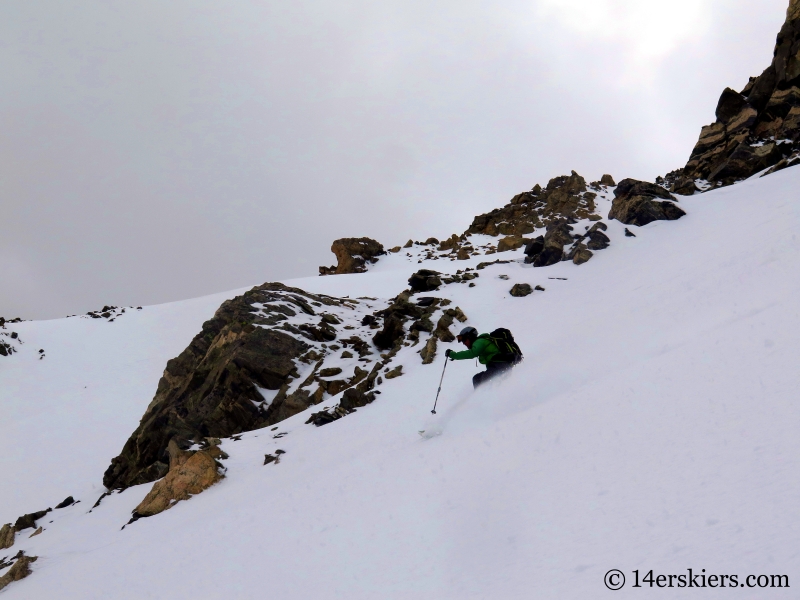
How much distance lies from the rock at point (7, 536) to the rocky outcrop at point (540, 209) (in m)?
40.1

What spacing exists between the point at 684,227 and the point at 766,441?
23.5 metres

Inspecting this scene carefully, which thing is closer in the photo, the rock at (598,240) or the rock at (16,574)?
the rock at (16,574)

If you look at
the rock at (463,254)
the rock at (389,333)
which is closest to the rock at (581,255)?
the rock at (389,333)

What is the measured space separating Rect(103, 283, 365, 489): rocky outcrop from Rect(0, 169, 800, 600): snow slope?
335cm

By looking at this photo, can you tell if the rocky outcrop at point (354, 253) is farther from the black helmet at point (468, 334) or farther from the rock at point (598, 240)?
the black helmet at point (468, 334)

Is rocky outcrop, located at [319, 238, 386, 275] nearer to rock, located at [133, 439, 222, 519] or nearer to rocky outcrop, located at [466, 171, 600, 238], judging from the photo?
rocky outcrop, located at [466, 171, 600, 238]

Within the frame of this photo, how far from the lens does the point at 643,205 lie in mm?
28250

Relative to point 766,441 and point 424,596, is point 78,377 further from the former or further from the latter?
point 766,441

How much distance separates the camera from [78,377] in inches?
1603

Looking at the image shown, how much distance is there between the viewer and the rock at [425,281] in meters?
28.9

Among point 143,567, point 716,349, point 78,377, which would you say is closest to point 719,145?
point 716,349

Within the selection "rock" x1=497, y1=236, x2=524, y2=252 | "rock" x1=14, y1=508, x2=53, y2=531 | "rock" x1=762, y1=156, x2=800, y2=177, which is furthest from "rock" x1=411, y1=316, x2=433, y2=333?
"rock" x1=762, y1=156, x2=800, y2=177

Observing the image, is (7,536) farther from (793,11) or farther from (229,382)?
(793,11)

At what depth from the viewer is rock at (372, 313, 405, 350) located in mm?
24531
